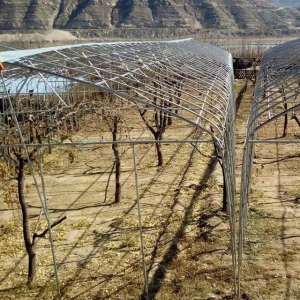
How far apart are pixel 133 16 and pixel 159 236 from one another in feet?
253

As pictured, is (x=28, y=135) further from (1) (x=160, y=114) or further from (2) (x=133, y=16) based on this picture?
(2) (x=133, y=16)

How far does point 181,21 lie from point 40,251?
75817mm

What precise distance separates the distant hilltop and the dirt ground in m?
68.2

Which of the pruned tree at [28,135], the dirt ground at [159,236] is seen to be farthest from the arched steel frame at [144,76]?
the dirt ground at [159,236]

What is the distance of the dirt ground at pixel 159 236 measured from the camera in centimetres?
815

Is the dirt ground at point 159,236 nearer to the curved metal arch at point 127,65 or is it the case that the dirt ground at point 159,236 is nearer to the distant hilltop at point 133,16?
the curved metal arch at point 127,65

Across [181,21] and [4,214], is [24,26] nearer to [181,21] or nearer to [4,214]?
[181,21]

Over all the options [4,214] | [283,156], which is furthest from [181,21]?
[4,214]

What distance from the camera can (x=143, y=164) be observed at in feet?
49.9

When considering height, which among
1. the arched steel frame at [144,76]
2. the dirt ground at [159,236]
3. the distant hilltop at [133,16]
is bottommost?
the dirt ground at [159,236]

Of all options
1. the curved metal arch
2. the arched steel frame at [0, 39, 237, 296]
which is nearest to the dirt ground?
the arched steel frame at [0, 39, 237, 296]

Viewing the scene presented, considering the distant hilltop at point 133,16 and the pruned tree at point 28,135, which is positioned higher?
the distant hilltop at point 133,16

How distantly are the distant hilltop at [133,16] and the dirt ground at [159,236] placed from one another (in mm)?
68247

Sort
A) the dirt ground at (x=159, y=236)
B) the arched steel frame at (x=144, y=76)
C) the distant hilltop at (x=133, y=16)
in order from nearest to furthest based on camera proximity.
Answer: the dirt ground at (x=159, y=236), the arched steel frame at (x=144, y=76), the distant hilltop at (x=133, y=16)
